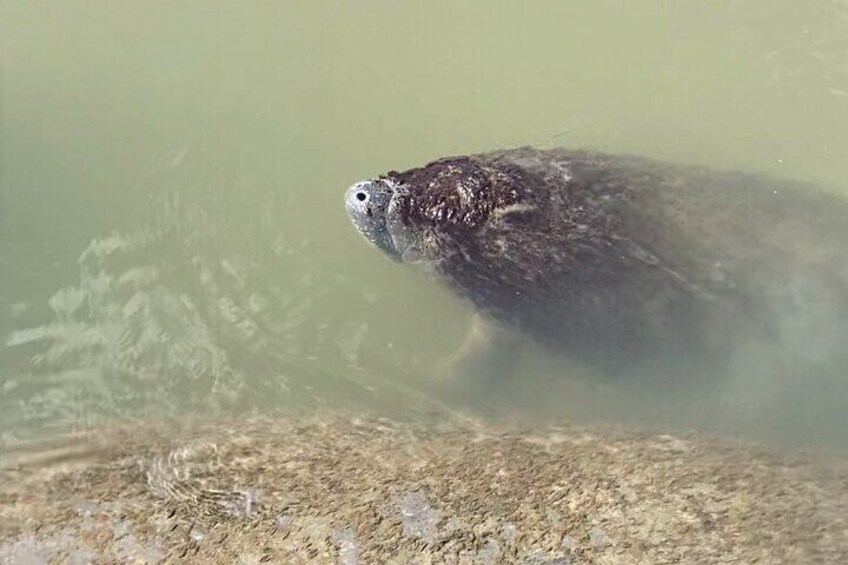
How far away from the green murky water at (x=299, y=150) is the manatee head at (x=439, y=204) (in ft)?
2.19

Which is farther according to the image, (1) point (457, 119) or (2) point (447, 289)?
(1) point (457, 119)

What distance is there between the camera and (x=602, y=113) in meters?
8.27

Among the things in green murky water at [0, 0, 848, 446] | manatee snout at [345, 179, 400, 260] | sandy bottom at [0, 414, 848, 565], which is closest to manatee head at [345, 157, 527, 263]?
manatee snout at [345, 179, 400, 260]

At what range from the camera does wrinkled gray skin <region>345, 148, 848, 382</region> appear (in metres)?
6.52

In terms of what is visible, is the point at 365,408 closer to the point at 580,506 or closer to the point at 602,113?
the point at 580,506

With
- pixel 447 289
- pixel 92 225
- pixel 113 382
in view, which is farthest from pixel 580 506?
pixel 92 225

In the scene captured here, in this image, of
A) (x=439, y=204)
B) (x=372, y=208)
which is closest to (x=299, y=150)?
(x=372, y=208)

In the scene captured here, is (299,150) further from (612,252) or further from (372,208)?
(612,252)

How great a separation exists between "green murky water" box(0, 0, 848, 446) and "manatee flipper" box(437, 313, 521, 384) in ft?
0.51

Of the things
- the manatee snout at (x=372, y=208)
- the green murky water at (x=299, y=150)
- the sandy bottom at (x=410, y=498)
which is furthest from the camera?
the green murky water at (x=299, y=150)

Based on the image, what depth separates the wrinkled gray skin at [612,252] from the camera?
652 cm

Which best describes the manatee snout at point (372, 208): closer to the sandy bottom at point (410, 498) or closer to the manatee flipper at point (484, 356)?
the manatee flipper at point (484, 356)

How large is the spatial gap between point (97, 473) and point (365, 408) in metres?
1.86

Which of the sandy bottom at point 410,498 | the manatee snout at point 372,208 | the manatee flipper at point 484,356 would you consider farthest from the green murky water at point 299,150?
the manatee snout at point 372,208
